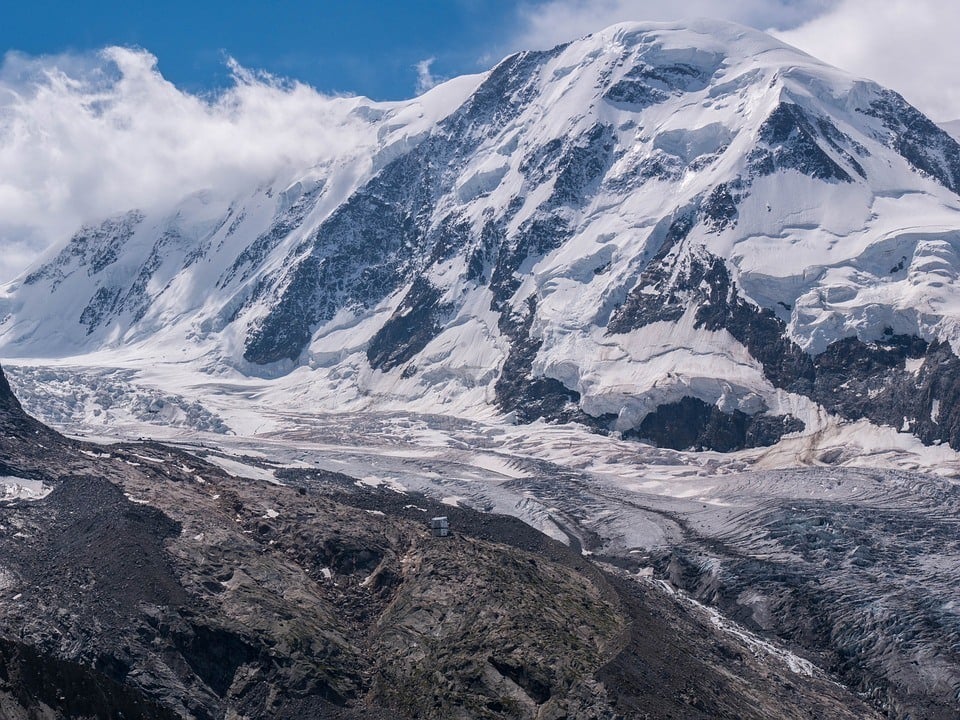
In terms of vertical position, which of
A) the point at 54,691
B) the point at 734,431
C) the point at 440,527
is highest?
the point at 734,431

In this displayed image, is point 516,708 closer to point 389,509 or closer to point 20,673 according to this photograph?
point 20,673

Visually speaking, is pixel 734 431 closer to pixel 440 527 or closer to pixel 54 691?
pixel 440 527

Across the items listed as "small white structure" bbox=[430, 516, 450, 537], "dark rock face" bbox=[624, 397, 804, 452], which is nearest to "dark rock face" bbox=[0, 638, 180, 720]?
"small white structure" bbox=[430, 516, 450, 537]

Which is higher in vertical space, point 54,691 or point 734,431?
point 734,431

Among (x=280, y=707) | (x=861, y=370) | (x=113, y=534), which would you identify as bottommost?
(x=280, y=707)

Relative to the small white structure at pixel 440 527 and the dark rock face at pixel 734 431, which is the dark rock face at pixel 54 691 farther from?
the dark rock face at pixel 734 431

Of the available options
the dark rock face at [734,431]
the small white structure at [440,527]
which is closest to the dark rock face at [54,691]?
the small white structure at [440,527]

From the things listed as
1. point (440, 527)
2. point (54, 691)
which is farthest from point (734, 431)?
point (54, 691)

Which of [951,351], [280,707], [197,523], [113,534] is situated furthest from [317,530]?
[951,351]

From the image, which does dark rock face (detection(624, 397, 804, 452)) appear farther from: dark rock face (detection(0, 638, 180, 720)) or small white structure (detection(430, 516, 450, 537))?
dark rock face (detection(0, 638, 180, 720))

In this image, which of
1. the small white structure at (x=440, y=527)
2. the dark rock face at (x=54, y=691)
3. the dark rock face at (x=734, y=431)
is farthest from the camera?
the dark rock face at (x=734, y=431)

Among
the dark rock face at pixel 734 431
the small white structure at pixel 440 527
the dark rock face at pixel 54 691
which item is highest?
the dark rock face at pixel 734 431
